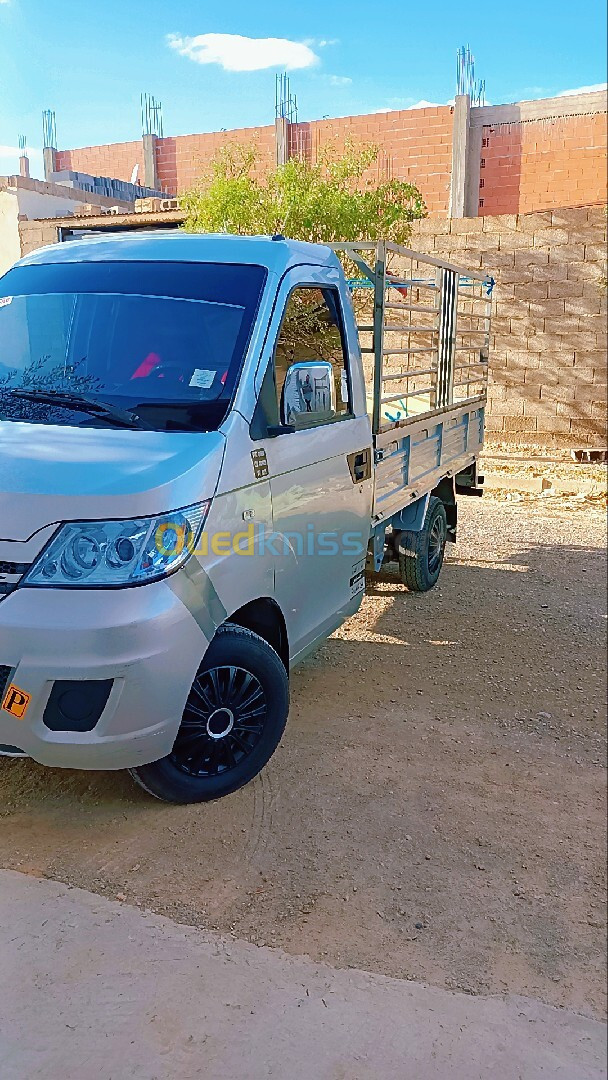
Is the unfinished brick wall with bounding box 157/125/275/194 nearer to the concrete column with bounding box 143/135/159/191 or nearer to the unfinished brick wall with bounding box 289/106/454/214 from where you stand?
the concrete column with bounding box 143/135/159/191

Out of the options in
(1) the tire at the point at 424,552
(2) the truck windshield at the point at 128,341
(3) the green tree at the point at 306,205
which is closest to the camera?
(2) the truck windshield at the point at 128,341

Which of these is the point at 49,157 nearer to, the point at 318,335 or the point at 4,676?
the point at 318,335

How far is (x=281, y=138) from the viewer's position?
19984 mm

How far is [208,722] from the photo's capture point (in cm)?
323

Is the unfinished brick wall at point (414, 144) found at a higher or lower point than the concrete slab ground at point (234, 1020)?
higher

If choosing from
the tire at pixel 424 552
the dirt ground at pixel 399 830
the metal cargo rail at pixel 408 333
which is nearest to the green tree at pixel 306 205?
the metal cargo rail at pixel 408 333

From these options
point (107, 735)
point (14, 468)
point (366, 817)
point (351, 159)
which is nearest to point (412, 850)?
point (366, 817)

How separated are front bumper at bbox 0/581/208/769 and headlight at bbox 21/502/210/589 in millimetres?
37

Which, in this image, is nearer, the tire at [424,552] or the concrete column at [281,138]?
the tire at [424,552]

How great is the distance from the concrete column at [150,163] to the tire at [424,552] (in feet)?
66.6

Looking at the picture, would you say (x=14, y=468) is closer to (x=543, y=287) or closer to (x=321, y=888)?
(x=321, y=888)

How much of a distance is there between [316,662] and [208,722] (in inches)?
75.5

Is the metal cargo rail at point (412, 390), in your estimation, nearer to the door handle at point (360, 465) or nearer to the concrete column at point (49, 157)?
the door handle at point (360, 465)

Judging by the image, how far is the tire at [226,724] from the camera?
3193mm
